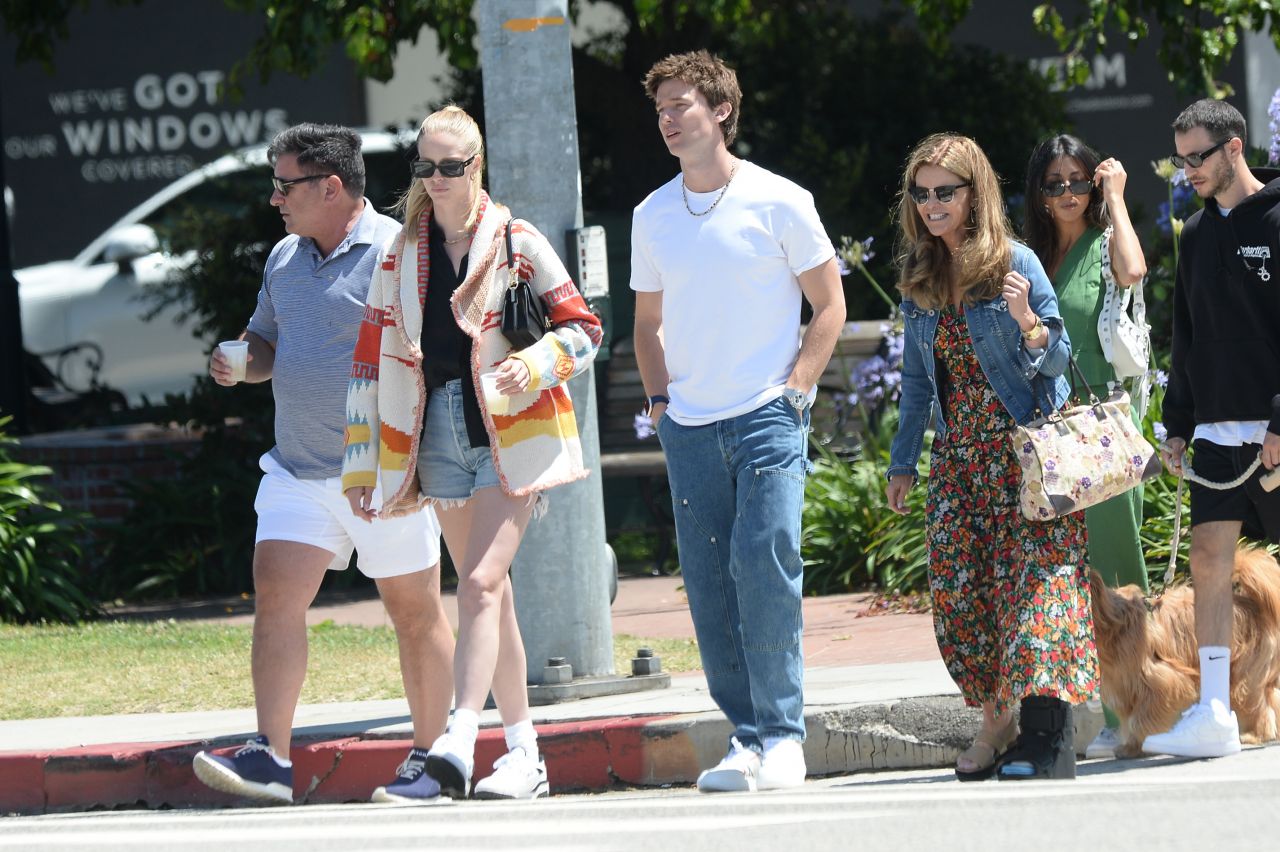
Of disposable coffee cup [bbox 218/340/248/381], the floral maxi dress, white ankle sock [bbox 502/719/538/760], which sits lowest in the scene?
white ankle sock [bbox 502/719/538/760]

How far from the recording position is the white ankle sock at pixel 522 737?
19.3 feet

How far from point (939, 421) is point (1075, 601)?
2.20 feet

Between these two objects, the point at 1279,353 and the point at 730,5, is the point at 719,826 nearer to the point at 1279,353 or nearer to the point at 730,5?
the point at 1279,353

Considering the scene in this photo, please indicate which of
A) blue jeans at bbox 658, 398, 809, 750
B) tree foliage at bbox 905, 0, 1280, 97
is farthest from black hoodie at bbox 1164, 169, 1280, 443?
tree foliage at bbox 905, 0, 1280, 97

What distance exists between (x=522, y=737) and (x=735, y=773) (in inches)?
26.5

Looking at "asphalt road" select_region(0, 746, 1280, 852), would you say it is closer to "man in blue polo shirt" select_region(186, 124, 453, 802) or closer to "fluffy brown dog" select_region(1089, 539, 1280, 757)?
"fluffy brown dog" select_region(1089, 539, 1280, 757)

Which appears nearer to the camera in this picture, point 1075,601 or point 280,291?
point 1075,601

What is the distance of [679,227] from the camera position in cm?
569

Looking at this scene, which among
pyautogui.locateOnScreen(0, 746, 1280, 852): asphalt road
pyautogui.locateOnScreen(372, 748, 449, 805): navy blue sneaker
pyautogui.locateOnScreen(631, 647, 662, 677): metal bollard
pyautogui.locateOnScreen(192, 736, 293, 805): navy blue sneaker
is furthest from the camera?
pyautogui.locateOnScreen(631, 647, 662, 677): metal bollard

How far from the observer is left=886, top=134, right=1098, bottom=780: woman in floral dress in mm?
5469

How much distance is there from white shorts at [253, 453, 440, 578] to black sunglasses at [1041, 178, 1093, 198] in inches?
85.3

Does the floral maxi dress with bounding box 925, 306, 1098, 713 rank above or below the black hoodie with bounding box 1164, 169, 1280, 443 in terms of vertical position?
below

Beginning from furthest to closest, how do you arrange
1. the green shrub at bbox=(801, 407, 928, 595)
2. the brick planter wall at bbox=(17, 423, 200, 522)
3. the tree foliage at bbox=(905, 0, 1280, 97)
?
the brick planter wall at bbox=(17, 423, 200, 522) → the tree foliage at bbox=(905, 0, 1280, 97) → the green shrub at bbox=(801, 407, 928, 595)

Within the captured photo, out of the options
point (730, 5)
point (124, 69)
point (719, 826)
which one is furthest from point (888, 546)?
point (124, 69)
